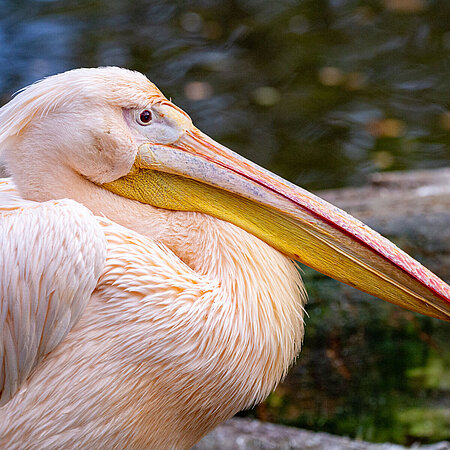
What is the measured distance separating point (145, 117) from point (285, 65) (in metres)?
4.65

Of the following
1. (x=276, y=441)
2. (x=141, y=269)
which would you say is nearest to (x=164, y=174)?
(x=141, y=269)

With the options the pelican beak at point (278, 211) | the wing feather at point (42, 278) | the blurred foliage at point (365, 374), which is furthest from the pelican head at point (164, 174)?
the blurred foliage at point (365, 374)

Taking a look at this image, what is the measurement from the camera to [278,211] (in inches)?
89.8

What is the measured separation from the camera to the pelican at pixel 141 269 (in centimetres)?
212

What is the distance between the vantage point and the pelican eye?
2252 mm

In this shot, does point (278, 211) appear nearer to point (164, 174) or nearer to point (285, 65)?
point (164, 174)

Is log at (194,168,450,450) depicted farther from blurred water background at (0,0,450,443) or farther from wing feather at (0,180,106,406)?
blurred water background at (0,0,450,443)

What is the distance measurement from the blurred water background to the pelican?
132 inches

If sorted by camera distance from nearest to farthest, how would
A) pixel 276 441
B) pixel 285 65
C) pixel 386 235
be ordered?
pixel 276 441
pixel 386 235
pixel 285 65

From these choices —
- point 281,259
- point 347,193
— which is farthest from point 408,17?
point 281,259

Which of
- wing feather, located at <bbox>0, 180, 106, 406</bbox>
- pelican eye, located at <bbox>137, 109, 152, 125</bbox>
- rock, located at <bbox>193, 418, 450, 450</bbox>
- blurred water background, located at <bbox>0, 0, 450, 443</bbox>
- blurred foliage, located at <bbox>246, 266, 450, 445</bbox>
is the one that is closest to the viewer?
wing feather, located at <bbox>0, 180, 106, 406</bbox>

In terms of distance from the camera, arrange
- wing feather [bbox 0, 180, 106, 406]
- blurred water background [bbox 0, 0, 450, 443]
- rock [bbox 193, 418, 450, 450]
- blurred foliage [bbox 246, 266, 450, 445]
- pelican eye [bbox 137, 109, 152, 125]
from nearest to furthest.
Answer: wing feather [bbox 0, 180, 106, 406] → pelican eye [bbox 137, 109, 152, 125] → rock [bbox 193, 418, 450, 450] → blurred foliage [bbox 246, 266, 450, 445] → blurred water background [bbox 0, 0, 450, 443]

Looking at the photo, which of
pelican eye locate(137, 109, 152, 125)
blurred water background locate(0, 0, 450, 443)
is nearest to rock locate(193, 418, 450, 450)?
pelican eye locate(137, 109, 152, 125)

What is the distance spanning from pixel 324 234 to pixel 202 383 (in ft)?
1.87
